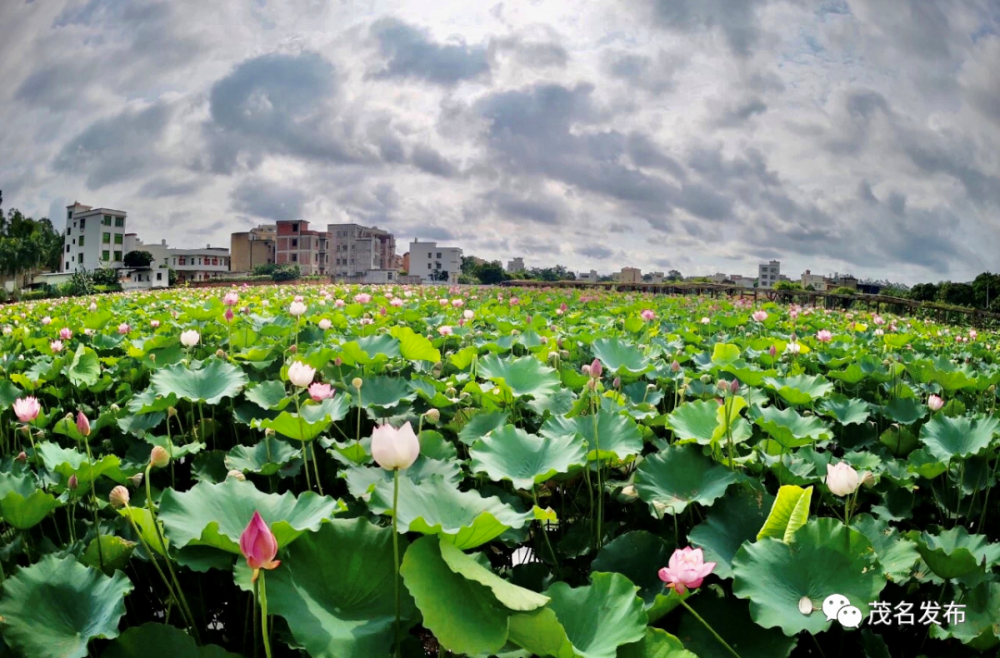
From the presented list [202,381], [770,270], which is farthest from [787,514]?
[770,270]

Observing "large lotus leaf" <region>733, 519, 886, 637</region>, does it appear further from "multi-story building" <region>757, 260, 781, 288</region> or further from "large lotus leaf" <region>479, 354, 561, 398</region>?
"multi-story building" <region>757, 260, 781, 288</region>

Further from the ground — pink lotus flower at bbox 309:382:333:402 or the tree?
the tree

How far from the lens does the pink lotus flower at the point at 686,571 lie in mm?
797

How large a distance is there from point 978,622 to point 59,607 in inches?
53.7

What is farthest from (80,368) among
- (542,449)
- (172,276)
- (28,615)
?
(172,276)

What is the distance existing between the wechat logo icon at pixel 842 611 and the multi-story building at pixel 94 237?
6428 centimetres

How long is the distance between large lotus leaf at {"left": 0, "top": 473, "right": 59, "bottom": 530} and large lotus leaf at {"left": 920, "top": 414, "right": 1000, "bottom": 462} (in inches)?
72.6

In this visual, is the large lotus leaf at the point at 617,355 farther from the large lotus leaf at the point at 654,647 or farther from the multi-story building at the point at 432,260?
the multi-story building at the point at 432,260

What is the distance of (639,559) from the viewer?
105 cm

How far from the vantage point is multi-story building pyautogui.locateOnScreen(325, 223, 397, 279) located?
246 feet

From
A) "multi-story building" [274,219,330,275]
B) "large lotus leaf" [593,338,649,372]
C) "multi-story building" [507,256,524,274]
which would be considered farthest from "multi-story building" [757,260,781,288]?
"large lotus leaf" [593,338,649,372]

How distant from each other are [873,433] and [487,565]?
1.39m

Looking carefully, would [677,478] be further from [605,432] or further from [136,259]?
[136,259]

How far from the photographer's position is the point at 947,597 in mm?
1068
